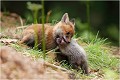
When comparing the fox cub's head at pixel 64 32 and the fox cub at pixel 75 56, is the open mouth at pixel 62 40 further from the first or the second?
the fox cub at pixel 75 56

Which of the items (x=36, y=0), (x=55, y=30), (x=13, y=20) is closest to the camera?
(x=55, y=30)

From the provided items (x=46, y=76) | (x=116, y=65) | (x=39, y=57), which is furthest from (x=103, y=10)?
(x=46, y=76)

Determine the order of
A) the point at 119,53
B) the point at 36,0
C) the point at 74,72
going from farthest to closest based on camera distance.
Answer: the point at 36,0
the point at 119,53
the point at 74,72

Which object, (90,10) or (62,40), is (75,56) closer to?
(62,40)

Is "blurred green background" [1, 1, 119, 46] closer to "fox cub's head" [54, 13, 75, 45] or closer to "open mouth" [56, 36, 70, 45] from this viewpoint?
"fox cub's head" [54, 13, 75, 45]

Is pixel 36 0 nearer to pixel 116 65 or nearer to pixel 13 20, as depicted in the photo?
pixel 13 20

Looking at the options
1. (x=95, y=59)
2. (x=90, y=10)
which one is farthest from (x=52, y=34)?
(x=90, y=10)

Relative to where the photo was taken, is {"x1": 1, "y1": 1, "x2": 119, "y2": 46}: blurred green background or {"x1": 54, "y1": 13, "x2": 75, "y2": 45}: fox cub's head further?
{"x1": 1, "y1": 1, "x2": 119, "y2": 46}: blurred green background

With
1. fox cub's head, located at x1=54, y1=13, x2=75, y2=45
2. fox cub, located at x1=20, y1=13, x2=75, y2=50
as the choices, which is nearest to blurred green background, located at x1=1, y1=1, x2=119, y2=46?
fox cub, located at x1=20, y1=13, x2=75, y2=50

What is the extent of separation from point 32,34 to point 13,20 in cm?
652

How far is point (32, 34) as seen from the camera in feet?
41.0

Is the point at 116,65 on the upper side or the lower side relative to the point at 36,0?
lower

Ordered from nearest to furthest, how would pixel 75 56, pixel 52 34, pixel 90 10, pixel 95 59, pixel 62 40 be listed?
pixel 75 56, pixel 62 40, pixel 52 34, pixel 95 59, pixel 90 10

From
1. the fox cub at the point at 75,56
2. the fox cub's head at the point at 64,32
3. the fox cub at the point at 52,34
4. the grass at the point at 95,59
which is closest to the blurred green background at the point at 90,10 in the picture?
the grass at the point at 95,59
